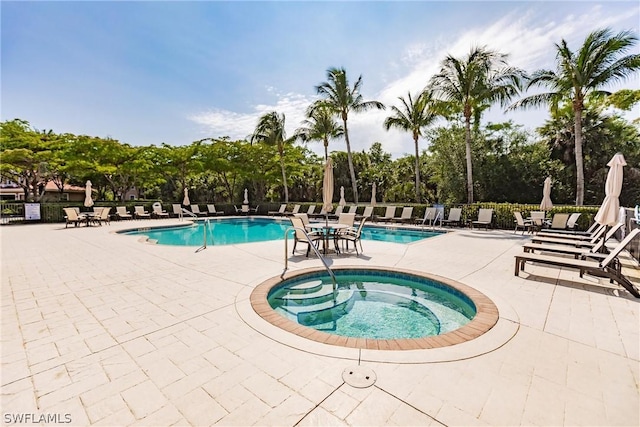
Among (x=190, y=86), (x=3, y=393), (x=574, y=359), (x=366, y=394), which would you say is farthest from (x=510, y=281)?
(x=190, y=86)

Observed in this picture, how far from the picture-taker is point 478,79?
46.7ft

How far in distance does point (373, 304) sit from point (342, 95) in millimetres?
16566

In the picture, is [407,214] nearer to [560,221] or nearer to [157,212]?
[560,221]

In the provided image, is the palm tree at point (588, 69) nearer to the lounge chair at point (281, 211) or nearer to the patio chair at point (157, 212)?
the lounge chair at point (281, 211)

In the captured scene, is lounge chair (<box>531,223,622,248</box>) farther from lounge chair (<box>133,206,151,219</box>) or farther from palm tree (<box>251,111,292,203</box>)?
lounge chair (<box>133,206,151,219</box>)

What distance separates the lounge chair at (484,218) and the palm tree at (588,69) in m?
4.04

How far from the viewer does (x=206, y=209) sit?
2269cm

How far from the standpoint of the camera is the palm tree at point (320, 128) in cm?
2117

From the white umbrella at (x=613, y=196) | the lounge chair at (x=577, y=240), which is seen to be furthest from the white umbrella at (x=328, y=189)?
the white umbrella at (x=613, y=196)

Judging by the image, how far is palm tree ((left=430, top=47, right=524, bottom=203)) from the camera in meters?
14.0

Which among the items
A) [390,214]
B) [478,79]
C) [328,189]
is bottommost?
[390,214]

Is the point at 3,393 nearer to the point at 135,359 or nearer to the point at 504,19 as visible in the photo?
the point at 135,359

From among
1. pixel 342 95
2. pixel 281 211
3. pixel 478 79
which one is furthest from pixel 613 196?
pixel 281 211

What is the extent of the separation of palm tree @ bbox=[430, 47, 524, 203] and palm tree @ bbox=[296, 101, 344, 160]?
27.4 ft
